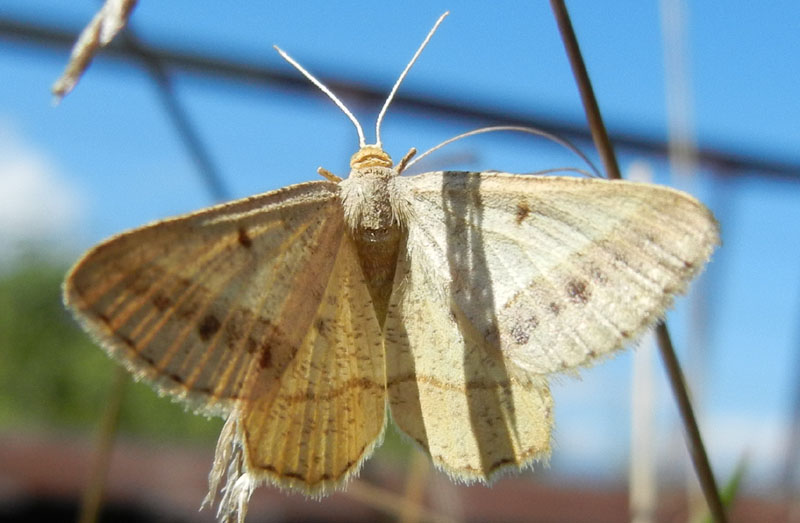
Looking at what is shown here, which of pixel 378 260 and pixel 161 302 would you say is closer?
pixel 161 302

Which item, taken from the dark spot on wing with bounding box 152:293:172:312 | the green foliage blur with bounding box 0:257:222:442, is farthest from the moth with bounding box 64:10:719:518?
the green foliage blur with bounding box 0:257:222:442

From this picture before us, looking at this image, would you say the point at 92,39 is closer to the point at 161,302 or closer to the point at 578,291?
the point at 161,302

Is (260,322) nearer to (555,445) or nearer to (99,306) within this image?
(99,306)

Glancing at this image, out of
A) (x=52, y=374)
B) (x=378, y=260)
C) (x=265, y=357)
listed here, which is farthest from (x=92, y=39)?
(x=52, y=374)

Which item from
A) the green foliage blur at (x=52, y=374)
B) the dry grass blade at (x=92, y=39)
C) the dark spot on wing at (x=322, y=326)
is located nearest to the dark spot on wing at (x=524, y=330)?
the dark spot on wing at (x=322, y=326)

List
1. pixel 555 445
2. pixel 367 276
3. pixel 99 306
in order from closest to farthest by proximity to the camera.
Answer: pixel 99 306 → pixel 555 445 → pixel 367 276

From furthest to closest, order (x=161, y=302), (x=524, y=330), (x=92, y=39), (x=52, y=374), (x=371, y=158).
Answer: (x=52, y=374) → (x=371, y=158) → (x=524, y=330) → (x=161, y=302) → (x=92, y=39)

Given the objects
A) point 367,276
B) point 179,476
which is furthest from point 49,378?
point 367,276
